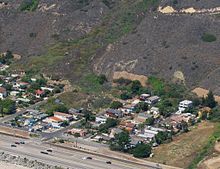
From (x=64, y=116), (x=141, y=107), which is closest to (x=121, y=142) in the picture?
(x=64, y=116)

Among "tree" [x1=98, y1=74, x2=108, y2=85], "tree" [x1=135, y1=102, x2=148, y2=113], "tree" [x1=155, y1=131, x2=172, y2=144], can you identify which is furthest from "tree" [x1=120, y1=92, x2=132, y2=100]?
"tree" [x1=155, y1=131, x2=172, y2=144]

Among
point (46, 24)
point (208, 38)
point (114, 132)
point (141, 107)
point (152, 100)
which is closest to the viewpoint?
point (114, 132)

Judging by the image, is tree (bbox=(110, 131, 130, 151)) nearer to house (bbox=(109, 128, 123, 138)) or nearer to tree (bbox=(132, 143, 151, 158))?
tree (bbox=(132, 143, 151, 158))

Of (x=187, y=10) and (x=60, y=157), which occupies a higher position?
(x=187, y=10)

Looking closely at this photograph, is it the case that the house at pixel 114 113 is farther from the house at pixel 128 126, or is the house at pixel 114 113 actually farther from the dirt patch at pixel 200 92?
the dirt patch at pixel 200 92

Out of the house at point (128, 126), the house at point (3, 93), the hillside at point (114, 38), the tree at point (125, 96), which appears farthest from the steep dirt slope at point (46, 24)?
the house at point (128, 126)

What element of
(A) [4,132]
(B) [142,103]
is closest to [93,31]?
(B) [142,103]

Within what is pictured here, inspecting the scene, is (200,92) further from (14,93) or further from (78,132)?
(14,93)

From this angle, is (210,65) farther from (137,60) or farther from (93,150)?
(93,150)
